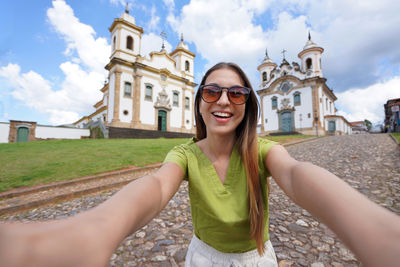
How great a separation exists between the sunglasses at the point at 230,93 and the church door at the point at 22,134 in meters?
24.6

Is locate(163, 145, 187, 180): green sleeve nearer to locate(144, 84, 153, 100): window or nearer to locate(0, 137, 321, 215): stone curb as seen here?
locate(0, 137, 321, 215): stone curb

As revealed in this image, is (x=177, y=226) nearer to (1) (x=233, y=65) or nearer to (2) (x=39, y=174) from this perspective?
(1) (x=233, y=65)

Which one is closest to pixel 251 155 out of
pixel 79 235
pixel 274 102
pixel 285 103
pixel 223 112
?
pixel 223 112

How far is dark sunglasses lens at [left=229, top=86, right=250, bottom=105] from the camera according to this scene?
4.48ft

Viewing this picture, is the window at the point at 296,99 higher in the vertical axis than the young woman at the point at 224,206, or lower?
higher

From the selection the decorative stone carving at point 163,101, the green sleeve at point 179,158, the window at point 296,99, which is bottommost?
the green sleeve at point 179,158

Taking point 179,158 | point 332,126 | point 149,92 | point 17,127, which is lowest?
point 179,158

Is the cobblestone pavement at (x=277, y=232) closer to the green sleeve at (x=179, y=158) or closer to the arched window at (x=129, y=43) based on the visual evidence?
the green sleeve at (x=179, y=158)

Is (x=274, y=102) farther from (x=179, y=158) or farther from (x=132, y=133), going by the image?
(x=179, y=158)

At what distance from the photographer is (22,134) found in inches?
708

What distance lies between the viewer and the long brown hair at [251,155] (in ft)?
3.78

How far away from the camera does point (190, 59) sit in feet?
92.8

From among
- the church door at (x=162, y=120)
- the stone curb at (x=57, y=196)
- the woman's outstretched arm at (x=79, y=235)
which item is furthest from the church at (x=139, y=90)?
the woman's outstretched arm at (x=79, y=235)

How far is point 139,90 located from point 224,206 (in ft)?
73.1
